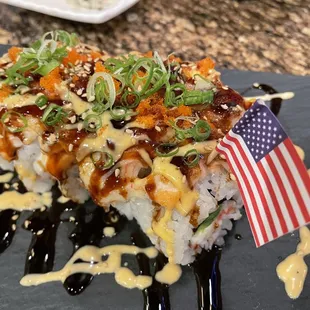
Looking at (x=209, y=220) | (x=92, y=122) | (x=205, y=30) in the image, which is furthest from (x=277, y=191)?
(x=205, y=30)

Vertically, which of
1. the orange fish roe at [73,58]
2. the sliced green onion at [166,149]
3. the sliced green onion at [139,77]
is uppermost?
the sliced green onion at [139,77]

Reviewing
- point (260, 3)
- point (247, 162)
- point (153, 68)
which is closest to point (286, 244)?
point (247, 162)

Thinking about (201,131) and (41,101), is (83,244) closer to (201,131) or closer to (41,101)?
(41,101)

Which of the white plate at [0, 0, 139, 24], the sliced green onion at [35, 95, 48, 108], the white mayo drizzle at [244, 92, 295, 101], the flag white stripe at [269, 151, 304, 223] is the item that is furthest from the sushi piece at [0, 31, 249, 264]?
the white plate at [0, 0, 139, 24]

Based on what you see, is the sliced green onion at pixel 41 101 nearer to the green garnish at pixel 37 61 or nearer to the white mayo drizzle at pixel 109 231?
the green garnish at pixel 37 61

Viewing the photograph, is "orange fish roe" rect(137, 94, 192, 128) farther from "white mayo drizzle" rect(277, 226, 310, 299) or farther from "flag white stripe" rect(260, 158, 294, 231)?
"white mayo drizzle" rect(277, 226, 310, 299)

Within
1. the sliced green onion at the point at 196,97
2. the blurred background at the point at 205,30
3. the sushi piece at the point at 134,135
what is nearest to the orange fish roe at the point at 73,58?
the sushi piece at the point at 134,135
